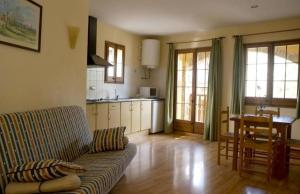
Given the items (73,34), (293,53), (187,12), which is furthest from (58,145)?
(293,53)

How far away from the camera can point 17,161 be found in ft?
6.15

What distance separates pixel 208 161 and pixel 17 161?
2955mm

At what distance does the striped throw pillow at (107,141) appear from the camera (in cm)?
282

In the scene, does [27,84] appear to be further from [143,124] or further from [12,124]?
[143,124]

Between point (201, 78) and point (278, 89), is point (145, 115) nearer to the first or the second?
point (201, 78)

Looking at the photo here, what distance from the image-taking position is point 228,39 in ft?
18.8

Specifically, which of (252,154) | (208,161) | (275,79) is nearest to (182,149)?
(208,161)

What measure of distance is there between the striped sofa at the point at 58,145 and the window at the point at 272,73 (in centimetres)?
343

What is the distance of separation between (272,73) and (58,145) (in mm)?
4439

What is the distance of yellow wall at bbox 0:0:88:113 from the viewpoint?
225 cm

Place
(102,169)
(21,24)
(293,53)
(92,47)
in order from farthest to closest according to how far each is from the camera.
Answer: (293,53) < (92,47) < (21,24) < (102,169)

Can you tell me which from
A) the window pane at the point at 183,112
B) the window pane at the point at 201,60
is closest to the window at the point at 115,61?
the window pane at the point at 183,112

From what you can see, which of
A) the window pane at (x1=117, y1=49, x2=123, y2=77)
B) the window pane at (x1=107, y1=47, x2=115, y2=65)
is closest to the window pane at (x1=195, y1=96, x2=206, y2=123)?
the window pane at (x1=117, y1=49, x2=123, y2=77)

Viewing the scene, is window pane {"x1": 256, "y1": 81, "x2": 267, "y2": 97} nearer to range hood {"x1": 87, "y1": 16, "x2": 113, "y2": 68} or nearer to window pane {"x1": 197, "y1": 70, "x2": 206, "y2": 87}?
window pane {"x1": 197, "y1": 70, "x2": 206, "y2": 87}
